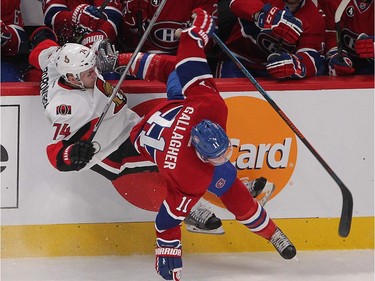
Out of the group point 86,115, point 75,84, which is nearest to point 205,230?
point 86,115

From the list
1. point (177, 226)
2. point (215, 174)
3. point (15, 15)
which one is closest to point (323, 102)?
point (215, 174)

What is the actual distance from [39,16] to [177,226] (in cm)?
158

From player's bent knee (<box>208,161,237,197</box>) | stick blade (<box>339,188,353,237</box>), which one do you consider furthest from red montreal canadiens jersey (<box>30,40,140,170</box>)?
stick blade (<box>339,188,353,237</box>)

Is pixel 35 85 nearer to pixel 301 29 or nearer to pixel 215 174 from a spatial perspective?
pixel 215 174

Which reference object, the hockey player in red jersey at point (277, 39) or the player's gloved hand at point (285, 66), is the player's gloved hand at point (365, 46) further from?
the player's gloved hand at point (285, 66)

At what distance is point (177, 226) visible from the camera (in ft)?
11.6

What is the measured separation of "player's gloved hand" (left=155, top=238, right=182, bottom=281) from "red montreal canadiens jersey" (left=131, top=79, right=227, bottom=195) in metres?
0.22

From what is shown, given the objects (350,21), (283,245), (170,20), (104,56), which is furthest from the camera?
(350,21)

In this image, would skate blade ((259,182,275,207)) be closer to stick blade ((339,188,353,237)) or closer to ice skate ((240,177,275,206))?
ice skate ((240,177,275,206))

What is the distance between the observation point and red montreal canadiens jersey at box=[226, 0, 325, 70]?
13.4 ft

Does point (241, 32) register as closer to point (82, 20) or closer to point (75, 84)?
point (82, 20)

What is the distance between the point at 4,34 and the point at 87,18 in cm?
39

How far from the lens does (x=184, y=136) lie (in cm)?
346

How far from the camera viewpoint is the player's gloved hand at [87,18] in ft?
13.3
